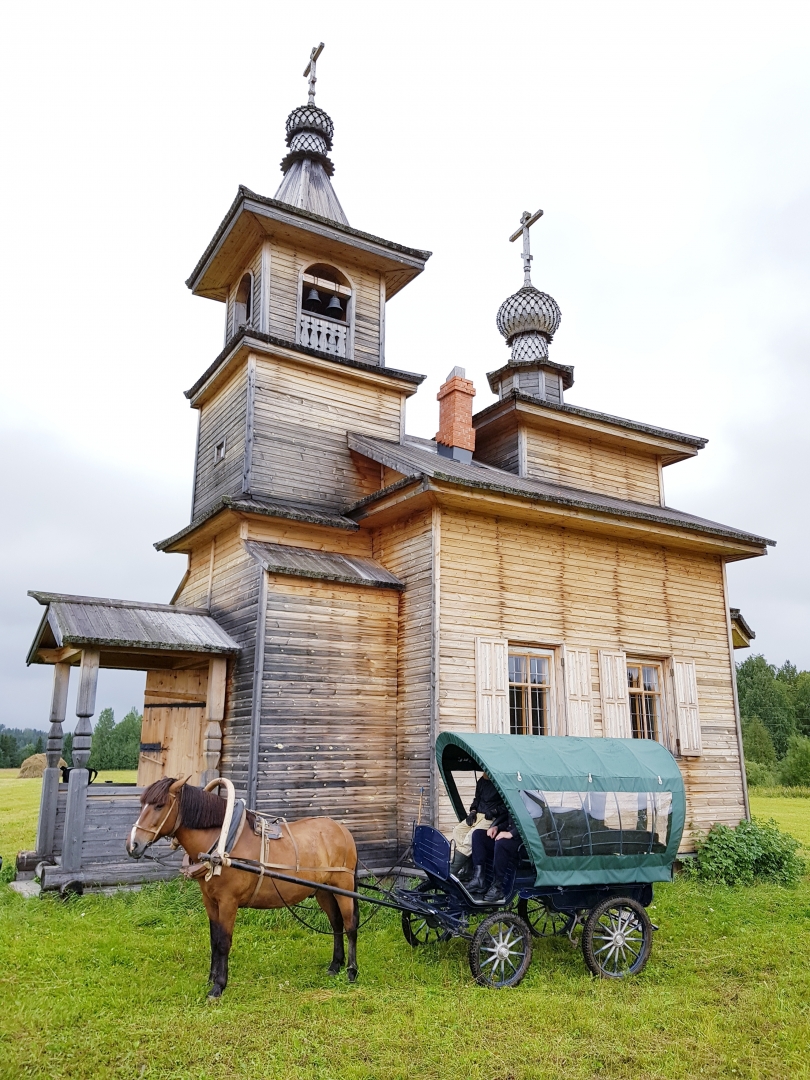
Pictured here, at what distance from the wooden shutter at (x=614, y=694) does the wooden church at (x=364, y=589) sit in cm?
5

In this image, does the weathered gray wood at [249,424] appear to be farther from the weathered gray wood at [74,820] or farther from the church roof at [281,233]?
the weathered gray wood at [74,820]

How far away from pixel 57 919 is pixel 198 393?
36.5 ft

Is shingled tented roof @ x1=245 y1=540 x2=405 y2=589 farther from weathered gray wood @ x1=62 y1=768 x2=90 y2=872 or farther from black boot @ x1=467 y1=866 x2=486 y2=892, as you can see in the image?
black boot @ x1=467 y1=866 x2=486 y2=892

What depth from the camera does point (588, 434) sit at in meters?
18.1

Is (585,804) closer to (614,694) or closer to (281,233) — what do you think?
(614,694)

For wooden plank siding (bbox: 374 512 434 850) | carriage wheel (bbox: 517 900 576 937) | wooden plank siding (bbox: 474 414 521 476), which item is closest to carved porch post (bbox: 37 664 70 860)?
wooden plank siding (bbox: 374 512 434 850)

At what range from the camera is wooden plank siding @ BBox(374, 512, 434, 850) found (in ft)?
41.1

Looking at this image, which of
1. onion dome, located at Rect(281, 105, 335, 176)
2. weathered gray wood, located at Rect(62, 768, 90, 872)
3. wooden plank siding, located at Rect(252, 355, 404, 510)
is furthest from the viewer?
onion dome, located at Rect(281, 105, 335, 176)

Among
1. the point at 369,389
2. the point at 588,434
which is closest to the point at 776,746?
the point at 588,434

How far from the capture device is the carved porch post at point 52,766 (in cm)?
1262

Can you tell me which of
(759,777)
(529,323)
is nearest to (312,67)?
(529,323)

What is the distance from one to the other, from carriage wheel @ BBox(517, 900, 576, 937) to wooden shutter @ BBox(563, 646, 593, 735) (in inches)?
154

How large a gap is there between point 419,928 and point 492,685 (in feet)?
14.9

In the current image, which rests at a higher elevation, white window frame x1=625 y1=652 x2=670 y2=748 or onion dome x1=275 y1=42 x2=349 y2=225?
onion dome x1=275 y1=42 x2=349 y2=225
